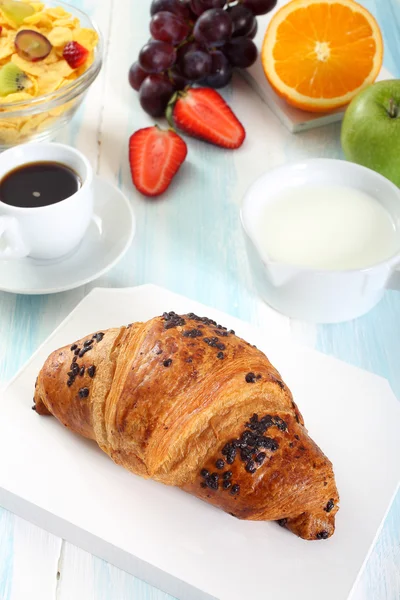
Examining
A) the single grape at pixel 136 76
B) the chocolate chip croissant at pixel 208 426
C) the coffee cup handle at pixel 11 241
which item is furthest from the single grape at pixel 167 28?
the chocolate chip croissant at pixel 208 426

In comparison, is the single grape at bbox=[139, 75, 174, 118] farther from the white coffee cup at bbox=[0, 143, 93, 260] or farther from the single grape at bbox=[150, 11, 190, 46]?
the white coffee cup at bbox=[0, 143, 93, 260]

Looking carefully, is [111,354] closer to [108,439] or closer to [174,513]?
[108,439]

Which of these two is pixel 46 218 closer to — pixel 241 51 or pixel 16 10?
pixel 16 10

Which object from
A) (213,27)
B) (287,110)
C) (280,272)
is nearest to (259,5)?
(213,27)

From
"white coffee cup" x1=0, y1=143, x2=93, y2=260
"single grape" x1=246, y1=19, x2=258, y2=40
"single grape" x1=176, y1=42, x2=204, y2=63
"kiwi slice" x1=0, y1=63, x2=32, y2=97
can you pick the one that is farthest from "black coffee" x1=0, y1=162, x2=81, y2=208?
"single grape" x1=246, y1=19, x2=258, y2=40

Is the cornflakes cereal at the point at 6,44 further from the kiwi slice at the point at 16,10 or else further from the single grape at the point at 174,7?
the single grape at the point at 174,7

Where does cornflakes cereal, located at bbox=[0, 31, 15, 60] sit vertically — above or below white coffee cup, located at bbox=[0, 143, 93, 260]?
above

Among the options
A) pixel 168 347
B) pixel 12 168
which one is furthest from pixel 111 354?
pixel 12 168
